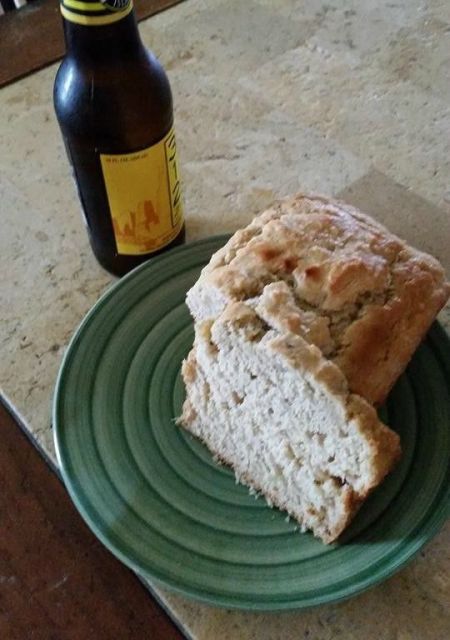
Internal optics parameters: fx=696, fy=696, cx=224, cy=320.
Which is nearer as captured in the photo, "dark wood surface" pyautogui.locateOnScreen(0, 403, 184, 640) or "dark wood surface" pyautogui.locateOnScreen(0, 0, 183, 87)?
"dark wood surface" pyautogui.locateOnScreen(0, 403, 184, 640)

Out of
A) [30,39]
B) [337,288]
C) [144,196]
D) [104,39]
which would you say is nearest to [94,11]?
[104,39]

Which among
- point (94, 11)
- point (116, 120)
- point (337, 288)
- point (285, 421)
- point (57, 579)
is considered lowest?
point (57, 579)

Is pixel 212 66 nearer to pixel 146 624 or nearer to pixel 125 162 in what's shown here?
pixel 125 162

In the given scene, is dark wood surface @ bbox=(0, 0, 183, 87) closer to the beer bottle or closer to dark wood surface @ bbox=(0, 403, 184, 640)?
the beer bottle

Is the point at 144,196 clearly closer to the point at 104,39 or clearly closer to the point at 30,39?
the point at 104,39

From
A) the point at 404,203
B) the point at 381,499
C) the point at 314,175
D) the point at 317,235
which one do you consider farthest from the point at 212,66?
the point at 381,499

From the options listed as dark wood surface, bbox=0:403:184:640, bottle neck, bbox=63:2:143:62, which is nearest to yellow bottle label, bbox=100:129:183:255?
bottle neck, bbox=63:2:143:62

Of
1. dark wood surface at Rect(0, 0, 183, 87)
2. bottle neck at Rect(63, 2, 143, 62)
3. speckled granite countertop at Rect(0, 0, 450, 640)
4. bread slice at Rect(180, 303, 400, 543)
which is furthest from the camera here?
dark wood surface at Rect(0, 0, 183, 87)
